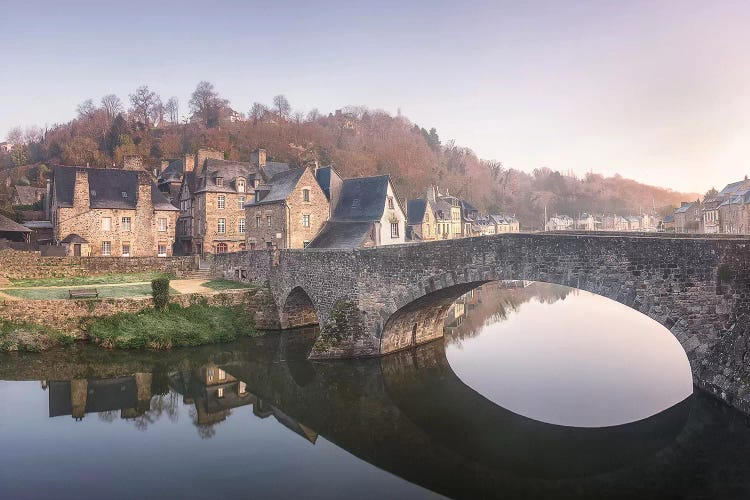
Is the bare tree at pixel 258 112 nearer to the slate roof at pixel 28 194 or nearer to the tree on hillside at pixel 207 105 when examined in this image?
the tree on hillside at pixel 207 105

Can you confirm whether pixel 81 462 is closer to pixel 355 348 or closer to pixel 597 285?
pixel 355 348

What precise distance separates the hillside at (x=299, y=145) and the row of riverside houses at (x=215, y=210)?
7911mm

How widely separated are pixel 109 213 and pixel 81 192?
7.23 feet

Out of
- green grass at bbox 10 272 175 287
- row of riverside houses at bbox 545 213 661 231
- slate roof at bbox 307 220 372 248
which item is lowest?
green grass at bbox 10 272 175 287

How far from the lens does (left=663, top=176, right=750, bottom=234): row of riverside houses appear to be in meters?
42.7

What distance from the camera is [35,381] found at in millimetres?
15227

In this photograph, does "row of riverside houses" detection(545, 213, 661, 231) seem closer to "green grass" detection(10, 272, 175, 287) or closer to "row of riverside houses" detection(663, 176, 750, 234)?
"row of riverside houses" detection(663, 176, 750, 234)

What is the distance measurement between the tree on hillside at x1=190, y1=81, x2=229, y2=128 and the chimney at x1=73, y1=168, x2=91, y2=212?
34755 mm

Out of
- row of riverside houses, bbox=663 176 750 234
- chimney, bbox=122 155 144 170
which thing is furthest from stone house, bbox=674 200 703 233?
chimney, bbox=122 155 144 170

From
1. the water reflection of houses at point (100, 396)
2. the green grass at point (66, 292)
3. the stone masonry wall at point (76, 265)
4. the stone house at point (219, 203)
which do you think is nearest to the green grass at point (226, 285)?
the green grass at point (66, 292)

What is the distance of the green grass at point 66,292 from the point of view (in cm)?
2056

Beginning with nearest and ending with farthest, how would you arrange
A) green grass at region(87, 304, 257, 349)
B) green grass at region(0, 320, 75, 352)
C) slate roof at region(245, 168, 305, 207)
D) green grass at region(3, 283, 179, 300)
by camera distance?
green grass at region(0, 320, 75, 352) < green grass at region(87, 304, 257, 349) < green grass at region(3, 283, 179, 300) < slate roof at region(245, 168, 305, 207)

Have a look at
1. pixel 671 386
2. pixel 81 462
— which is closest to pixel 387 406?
pixel 81 462

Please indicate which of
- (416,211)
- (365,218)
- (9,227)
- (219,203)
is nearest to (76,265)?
(9,227)
